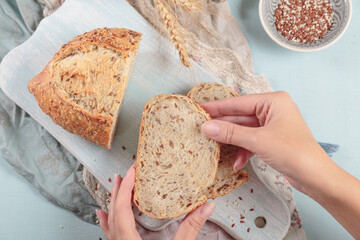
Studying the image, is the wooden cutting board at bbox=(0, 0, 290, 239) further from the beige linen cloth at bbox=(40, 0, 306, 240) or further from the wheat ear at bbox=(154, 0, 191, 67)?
the wheat ear at bbox=(154, 0, 191, 67)

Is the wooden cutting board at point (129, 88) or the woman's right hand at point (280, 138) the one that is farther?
the wooden cutting board at point (129, 88)

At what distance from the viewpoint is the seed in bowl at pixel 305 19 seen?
259cm

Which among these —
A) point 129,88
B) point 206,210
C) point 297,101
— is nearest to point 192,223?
point 206,210

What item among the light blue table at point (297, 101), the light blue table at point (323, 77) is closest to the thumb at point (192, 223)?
the light blue table at point (297, 101)

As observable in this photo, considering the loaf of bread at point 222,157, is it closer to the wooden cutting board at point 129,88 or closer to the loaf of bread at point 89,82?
the wooden cutting board at point 129,88

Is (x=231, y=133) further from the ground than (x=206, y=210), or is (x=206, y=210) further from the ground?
(x=231, y=133)

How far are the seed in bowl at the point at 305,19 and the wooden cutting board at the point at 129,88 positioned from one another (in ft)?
2.66

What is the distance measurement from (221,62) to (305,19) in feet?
2.63

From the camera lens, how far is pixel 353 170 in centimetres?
275

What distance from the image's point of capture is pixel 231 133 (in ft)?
6.14

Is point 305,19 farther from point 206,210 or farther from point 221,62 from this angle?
point 206,210

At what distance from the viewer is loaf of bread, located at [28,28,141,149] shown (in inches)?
81.9

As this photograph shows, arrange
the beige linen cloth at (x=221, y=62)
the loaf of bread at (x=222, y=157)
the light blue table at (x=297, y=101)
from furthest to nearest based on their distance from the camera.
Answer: the light blue table at (x=297, y=101) < the beige linen cloth at (x=221, y=62) < the loaf of bread at (x=222, y=157)

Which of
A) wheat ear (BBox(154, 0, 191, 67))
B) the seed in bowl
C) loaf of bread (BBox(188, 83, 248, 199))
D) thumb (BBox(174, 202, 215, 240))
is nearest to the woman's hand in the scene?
thumb (BBox(174, 202, 215, 240))
